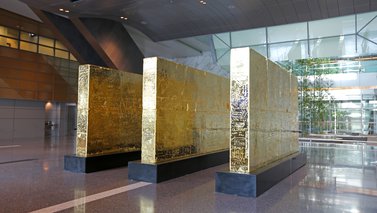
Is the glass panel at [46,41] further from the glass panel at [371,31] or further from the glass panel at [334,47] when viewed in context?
the glass panel at [371,31]

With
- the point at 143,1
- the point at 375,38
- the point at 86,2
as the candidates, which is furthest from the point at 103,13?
the point at 375,38

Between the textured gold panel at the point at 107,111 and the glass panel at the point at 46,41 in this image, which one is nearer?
the textured gold panel at the point at 107,111

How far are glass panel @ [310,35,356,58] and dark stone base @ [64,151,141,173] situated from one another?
10634mm

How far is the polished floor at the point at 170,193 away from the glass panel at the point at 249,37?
30.7 ft

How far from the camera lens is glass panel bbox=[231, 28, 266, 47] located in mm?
14564

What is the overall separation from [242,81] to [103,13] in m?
8.02

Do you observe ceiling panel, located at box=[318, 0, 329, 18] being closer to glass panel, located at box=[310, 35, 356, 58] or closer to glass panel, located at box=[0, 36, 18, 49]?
glass panel, located at box=[310, 35, 356, 58]

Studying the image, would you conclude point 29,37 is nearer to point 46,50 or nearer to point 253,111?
point 46,50

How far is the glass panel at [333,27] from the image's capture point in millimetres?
12859

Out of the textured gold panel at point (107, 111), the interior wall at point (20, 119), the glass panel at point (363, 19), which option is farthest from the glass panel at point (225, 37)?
the interior wall at point (20, 119)

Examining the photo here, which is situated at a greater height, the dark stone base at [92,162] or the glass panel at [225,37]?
the glass panel at [225,37]

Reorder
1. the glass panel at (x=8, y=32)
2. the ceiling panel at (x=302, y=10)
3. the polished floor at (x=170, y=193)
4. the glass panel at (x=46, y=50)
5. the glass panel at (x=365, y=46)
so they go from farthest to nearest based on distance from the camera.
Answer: the glass panel at (x=46, y=50)
the glass panel at (x=8, y=32)
the glass panel at (x=365, y=46)
the ceiling panel at (x=302, y=10)
the polished floor at (x=170, y=193)

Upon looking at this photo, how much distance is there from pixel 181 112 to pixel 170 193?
216 cm

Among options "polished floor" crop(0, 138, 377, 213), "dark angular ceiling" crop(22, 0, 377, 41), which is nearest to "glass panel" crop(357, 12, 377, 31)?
"dark angular ceiling" crop(22, 0, 377, 41)
